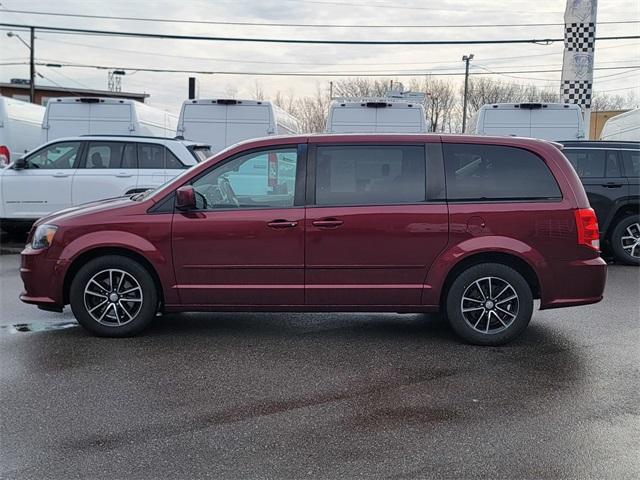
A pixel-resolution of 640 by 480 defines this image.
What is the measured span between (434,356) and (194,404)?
2091 mm

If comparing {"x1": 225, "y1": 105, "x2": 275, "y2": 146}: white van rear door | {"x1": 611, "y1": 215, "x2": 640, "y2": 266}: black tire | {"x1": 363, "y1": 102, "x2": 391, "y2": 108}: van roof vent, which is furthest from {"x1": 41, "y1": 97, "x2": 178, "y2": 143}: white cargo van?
{"x1": 611, "y1": 215, "x2": 640, "y2": 266}: black tire

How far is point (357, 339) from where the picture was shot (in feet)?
18.8

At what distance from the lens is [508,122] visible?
1342cm

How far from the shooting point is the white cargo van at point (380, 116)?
12.8 metres

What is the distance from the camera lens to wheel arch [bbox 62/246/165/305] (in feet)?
18.2

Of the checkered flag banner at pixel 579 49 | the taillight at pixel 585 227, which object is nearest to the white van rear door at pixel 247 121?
the taillight at pixel 585 227

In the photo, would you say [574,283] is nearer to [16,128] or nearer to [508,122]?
[508,122]

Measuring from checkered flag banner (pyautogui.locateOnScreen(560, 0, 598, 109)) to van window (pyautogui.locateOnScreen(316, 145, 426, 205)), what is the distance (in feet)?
50.5

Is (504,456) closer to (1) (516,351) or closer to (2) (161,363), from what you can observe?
(1) (516,351)

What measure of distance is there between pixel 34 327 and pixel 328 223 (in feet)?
10.0

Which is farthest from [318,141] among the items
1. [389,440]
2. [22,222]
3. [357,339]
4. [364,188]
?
[22,222]

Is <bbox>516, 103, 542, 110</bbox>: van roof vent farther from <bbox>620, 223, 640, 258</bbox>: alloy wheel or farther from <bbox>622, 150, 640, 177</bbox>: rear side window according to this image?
<bbox>620, 223, 640, 258</bbox>: alloy wheel

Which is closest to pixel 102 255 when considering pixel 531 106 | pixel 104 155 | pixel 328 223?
pixel 328 223

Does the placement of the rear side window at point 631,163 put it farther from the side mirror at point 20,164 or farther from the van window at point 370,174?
the side mirror at point 20,164
